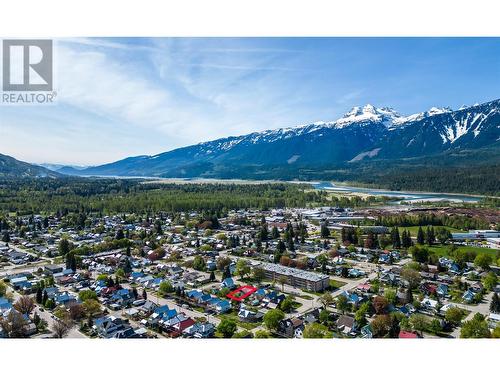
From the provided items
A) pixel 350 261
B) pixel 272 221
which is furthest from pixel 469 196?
pixel 350 261

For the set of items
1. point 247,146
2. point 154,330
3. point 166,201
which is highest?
point 247,146

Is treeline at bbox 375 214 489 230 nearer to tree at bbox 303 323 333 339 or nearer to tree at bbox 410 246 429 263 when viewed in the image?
tree at bbox 410 246 429 263

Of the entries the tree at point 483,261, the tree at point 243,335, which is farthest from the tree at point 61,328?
the tree at point 483,261

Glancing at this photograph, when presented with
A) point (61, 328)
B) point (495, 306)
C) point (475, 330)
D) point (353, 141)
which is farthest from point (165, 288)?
point (353, 141)

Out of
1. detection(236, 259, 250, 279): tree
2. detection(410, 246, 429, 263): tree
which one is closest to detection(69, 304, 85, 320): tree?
detection(236, 259, 250, 279): tree

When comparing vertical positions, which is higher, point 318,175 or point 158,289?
point 318,175

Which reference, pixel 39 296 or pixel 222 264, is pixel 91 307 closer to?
pixel 39 296

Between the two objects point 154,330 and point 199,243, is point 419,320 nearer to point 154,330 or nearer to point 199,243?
point 154,330

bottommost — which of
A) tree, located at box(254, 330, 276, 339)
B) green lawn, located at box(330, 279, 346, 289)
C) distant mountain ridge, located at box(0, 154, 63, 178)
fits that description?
tree, located at box(254, 330, 276, 339)
